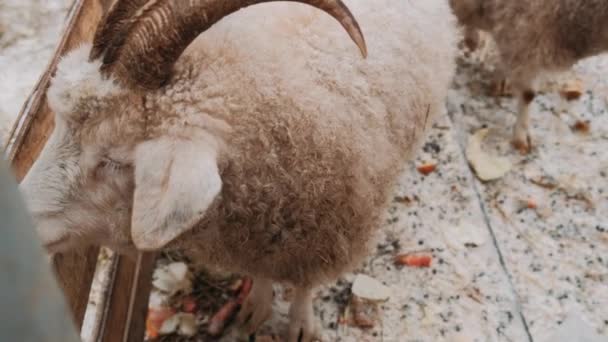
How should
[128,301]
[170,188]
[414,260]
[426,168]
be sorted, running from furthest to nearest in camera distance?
[426,168] → [414,260] → [128,301] → [170,188]

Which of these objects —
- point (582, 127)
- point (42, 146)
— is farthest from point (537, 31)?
point (42, 146)

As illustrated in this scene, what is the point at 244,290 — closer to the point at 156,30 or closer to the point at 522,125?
the point at 156,30

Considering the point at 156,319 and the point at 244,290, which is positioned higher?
the point at 244,290

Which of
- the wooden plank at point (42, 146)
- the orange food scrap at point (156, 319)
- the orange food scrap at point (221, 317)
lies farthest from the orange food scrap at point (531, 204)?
the wooden plank at point (42, 146)

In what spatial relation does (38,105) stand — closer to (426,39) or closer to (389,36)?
(389,36)

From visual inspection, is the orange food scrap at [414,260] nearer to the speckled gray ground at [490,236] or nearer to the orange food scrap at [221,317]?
the speckled gray ground at [490,236]

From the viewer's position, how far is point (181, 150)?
1482 mm

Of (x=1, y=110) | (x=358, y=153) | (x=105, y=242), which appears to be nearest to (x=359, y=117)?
(x=358, y=153)

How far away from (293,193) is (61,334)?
3.62ft

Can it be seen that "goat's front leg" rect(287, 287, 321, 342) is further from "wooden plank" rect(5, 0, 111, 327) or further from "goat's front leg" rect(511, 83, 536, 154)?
"goat's front leg" rect(511, 83, 536, 154)

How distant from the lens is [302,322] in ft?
8.52

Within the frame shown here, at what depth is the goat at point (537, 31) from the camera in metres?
2.92

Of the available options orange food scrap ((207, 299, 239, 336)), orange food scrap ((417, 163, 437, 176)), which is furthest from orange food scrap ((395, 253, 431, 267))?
orange food scrap ((207, 299, 239, 336))

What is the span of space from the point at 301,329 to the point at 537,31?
1.95 m
